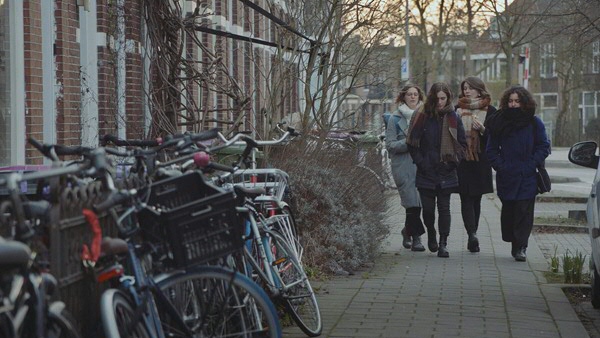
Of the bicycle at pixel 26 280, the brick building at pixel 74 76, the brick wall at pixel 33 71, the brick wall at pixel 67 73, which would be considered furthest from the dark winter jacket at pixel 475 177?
the bicycle at pixel 26 280

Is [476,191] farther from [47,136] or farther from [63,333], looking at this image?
[63,333]

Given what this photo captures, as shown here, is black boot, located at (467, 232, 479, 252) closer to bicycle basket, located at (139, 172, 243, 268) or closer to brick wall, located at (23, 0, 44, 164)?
brick wall, located at (23, 0, 44, 164)

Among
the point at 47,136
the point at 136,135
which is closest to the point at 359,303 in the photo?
the point at 47,136

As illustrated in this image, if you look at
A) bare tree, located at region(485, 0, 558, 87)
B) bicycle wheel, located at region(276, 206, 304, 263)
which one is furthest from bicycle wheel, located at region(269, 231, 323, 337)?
bare tree, located at region(485, 0, 558, 87)

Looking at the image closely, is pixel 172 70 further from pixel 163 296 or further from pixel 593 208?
Result: pixel 163 296

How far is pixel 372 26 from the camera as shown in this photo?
12805mm

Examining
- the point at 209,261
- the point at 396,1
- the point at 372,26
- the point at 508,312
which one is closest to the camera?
the point at 209,261

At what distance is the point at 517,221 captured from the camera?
1139 cm

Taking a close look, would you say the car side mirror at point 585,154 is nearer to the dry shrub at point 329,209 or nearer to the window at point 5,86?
the dry shrub at point 329,209

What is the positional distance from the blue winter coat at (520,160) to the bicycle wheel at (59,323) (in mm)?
7582

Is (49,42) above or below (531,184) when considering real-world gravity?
above

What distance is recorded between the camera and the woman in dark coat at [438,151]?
11.7m

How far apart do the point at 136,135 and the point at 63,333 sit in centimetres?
932

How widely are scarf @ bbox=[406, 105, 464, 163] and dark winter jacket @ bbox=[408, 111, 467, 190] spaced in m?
0.04
